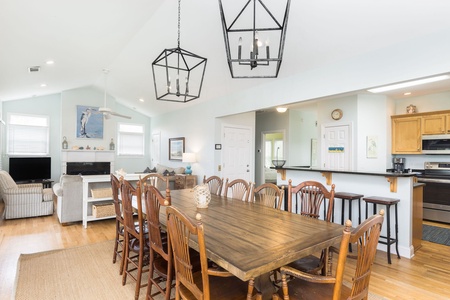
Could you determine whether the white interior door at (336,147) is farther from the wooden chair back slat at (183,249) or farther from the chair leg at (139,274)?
the wooden chair back slat at (183,249)

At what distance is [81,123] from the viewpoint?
8.57 metres

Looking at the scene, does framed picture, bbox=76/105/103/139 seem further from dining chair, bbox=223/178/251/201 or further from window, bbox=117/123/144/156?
dining chair, bbox=223/178/251/201

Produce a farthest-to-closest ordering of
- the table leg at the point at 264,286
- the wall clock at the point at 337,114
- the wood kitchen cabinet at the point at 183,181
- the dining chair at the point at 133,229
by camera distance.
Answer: the wood kitchen cabinet at the point at 183,181
the wall clock at the point at 337,114
the dining chair at the point at 133,229
the table leg at the point at 264,286

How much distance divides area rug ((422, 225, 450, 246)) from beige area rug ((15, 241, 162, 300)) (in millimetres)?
4274

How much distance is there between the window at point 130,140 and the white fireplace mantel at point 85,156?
0.76 meters

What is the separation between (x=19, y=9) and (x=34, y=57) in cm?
176

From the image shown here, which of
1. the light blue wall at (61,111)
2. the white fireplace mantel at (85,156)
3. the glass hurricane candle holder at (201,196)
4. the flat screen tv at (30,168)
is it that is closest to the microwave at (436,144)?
the glass hurricane candle holder at (201,196)

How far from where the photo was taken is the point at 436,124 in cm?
523

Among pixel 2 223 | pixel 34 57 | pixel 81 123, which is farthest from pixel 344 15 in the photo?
pixel 81 123

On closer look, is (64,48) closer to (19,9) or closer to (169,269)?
(19,9)

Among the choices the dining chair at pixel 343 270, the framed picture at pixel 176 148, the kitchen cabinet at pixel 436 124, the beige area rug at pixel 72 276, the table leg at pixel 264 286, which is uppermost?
the kitchen cabinet at pixel 436 124

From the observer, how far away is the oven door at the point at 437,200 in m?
4.91

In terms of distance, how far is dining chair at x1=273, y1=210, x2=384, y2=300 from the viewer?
126cm

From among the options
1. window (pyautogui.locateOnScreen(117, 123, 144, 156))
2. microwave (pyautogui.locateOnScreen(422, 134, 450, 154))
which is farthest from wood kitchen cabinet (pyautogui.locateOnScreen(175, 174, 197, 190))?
microwave (pyautogui.locateOnScreen(422, 134, 450, 154))
